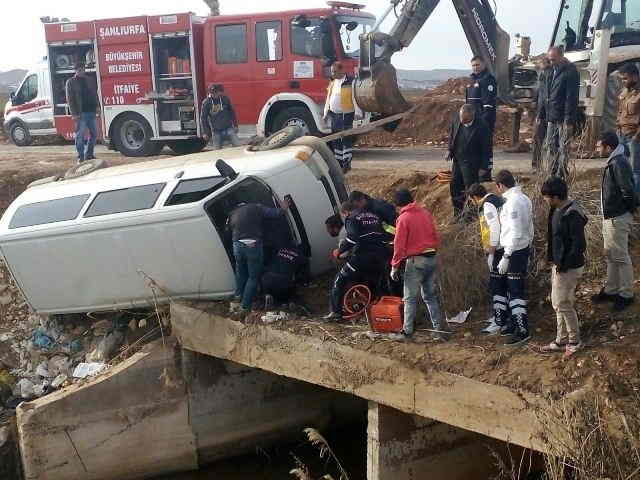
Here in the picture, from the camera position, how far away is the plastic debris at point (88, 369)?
873cm

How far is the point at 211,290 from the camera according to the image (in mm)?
8062

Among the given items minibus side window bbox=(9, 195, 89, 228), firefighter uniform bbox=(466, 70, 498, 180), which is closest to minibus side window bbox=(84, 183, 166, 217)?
minibus side window bbox=(9, 195, 89, 228)

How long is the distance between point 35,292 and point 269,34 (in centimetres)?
653

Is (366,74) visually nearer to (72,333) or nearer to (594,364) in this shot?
(72,333)

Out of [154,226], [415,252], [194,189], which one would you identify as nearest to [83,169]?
[154,226]

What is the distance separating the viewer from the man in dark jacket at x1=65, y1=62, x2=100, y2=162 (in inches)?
497

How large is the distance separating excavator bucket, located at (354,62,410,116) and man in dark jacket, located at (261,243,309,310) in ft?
10.8

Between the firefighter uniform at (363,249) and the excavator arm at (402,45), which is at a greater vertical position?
the excavator arm at (402,45)

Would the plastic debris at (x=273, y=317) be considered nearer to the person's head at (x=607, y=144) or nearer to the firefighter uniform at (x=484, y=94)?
the person's head at (x=607, y=144)

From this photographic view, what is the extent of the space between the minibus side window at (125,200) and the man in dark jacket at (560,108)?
14.5 ft

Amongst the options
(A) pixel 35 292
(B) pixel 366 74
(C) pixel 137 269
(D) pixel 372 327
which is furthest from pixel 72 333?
(B) pixel 366 74

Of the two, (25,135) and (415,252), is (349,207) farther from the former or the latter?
(25,135)

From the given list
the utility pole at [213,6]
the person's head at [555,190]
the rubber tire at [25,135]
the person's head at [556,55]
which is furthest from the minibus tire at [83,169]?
the utility pole at [213,6]

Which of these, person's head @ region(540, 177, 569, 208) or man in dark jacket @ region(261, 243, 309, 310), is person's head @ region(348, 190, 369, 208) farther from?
person's head @ region(540, 177, 569, 208)
